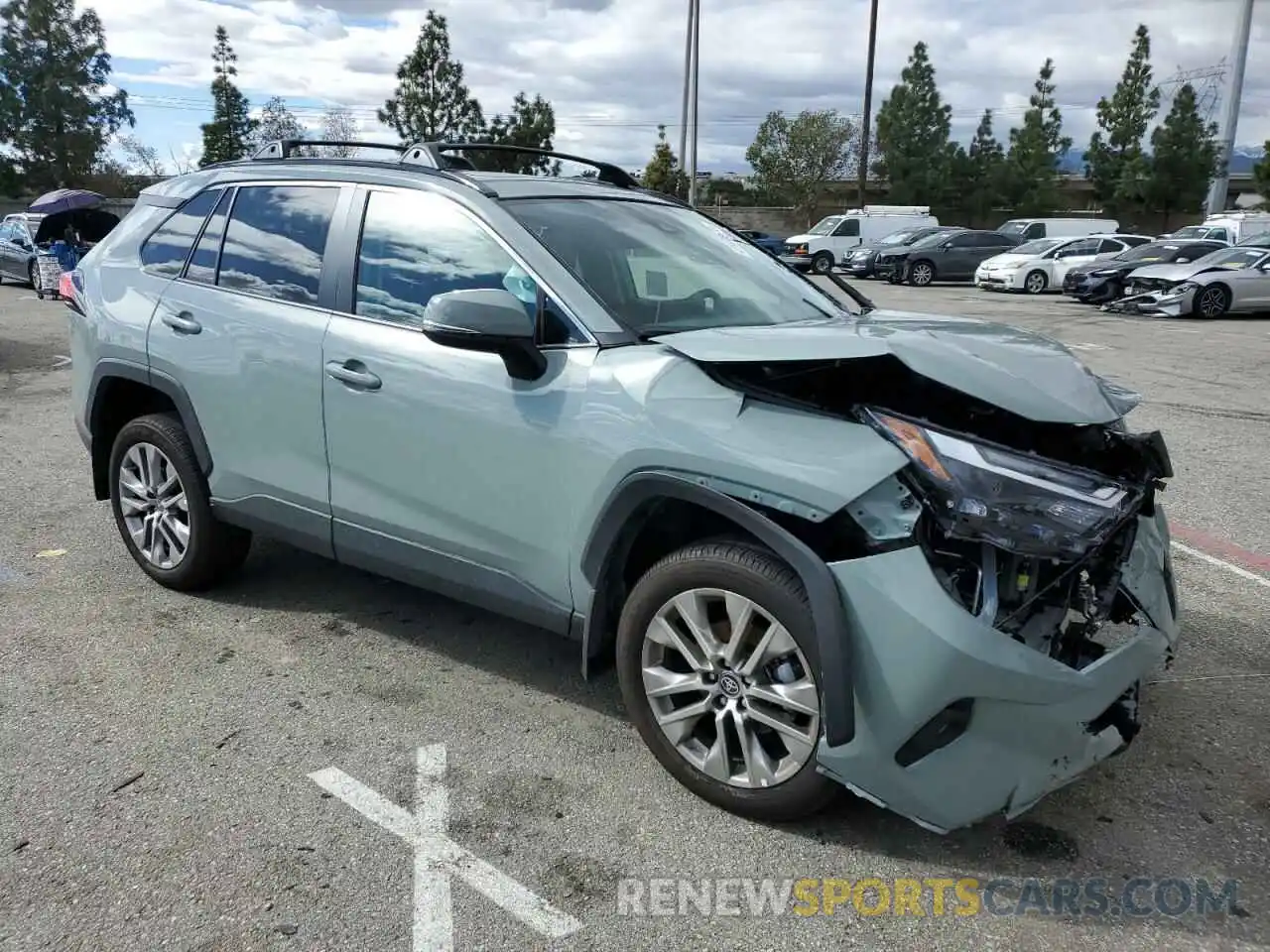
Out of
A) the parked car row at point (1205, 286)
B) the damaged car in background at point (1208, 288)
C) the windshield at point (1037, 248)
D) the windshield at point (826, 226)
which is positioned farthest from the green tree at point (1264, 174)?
the damaged car in background at point (1208, 288)

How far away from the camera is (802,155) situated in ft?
185

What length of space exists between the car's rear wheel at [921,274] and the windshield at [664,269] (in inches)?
1033

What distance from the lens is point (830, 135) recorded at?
56.1 metres

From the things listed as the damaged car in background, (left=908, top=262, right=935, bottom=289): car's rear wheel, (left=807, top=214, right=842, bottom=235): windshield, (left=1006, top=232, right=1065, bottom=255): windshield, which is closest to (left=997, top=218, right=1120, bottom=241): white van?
(left=908, top=262, right=935, bottom=289): car's rear wheel

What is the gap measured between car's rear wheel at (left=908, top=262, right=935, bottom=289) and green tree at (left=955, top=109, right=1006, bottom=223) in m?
30.9

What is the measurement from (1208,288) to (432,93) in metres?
41.4

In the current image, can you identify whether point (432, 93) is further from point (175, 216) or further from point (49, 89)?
point (175, 216)

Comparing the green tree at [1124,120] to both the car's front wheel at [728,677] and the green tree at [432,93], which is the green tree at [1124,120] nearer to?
the green tree at [432,93]

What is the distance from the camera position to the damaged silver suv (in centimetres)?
243

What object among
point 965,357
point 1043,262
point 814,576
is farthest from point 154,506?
point 1043,262

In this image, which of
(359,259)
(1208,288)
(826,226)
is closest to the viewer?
(359,259)

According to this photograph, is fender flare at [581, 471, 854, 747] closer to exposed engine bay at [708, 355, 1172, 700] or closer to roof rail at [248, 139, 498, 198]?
exposed engine bay at [708, 355, 1172, 700]

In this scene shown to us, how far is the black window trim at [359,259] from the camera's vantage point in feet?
10.1

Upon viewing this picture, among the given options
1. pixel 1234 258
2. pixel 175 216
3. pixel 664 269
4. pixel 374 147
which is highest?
pixel 374 147
